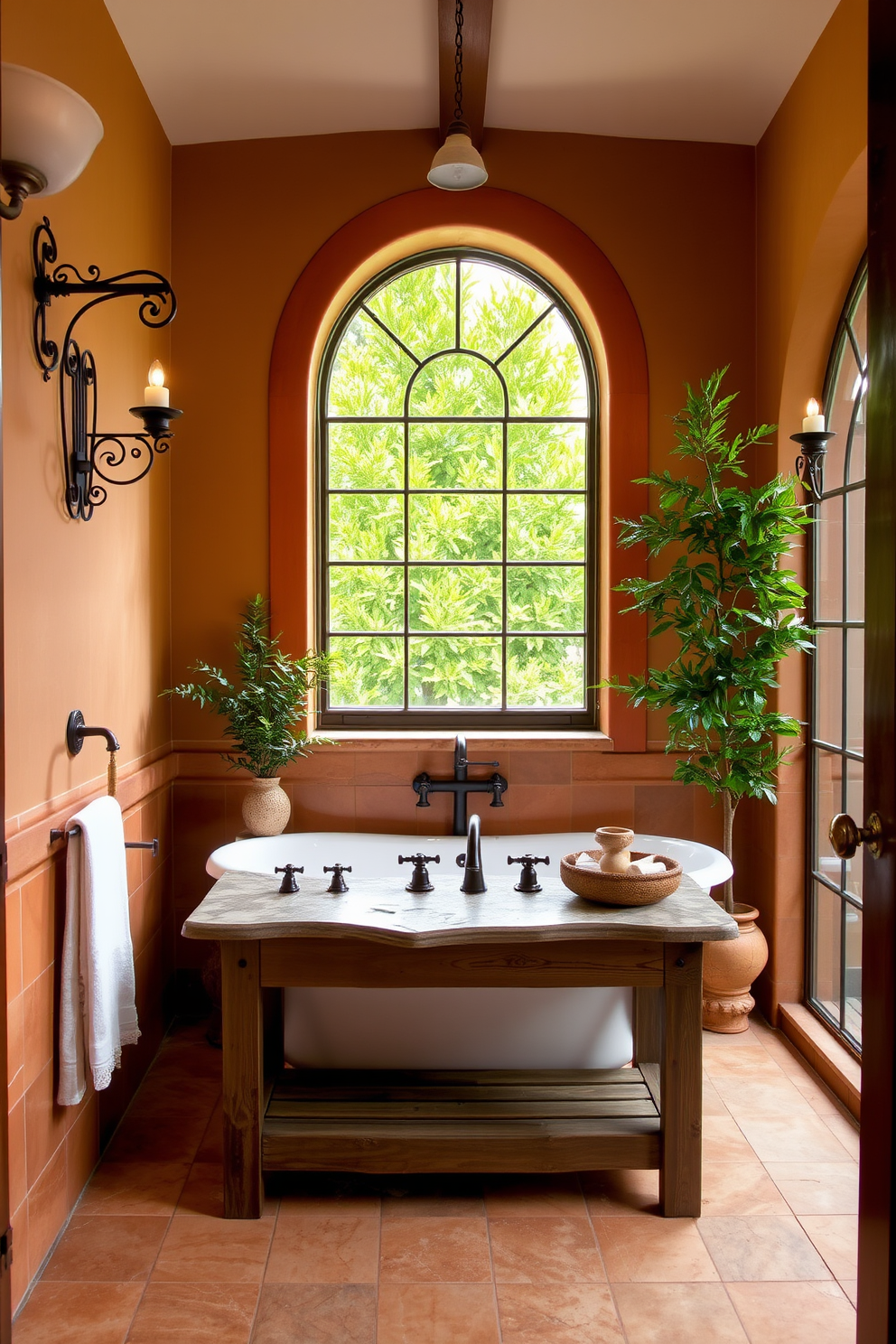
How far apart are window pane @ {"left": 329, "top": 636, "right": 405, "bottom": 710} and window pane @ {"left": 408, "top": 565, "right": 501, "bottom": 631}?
0.15m

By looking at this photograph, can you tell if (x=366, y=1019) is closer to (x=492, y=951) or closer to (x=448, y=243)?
(x=492, y=951)

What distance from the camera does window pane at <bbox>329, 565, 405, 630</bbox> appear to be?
12.4 feet

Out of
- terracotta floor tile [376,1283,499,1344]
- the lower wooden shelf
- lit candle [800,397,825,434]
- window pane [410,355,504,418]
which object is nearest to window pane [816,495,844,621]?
lit candle [800,397,825,434]

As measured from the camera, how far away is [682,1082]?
2293mm

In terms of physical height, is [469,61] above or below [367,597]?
above

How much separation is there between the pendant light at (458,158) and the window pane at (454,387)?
81cm

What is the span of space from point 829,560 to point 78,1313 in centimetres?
288

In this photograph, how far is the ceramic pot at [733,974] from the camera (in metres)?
3.27

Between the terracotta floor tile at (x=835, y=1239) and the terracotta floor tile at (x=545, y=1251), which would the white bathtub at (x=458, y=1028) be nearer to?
the terracotta floor tile at (x=545, y=1251)

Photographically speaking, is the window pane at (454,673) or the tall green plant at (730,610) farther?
the window pane at (454,673)

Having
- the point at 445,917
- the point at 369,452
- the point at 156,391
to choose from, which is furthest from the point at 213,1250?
the point at 369,452

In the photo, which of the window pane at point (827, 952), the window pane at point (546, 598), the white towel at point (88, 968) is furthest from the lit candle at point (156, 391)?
the window pane at point (827, 952)

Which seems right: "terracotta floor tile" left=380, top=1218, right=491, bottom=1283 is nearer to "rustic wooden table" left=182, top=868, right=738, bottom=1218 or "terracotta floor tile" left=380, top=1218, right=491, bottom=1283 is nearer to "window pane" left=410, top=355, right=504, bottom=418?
"rustic wooden table" left=182, top=868, right=738, bottom=1218

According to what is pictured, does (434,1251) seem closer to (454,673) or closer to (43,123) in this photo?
Result: (454,673)
